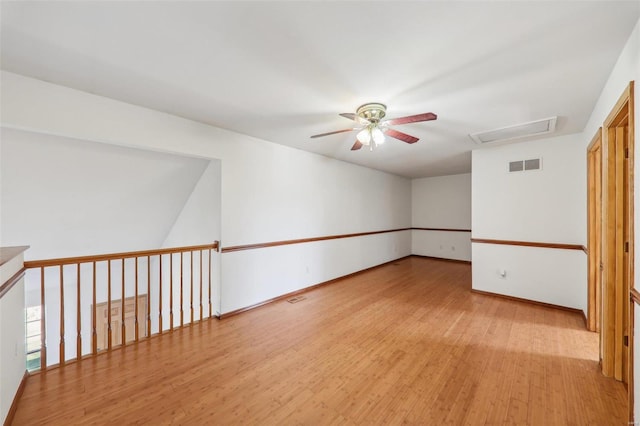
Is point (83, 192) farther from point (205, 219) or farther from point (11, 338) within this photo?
point (11, 338)

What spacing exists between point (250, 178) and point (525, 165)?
12.7 feet

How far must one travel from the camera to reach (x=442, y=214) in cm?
690

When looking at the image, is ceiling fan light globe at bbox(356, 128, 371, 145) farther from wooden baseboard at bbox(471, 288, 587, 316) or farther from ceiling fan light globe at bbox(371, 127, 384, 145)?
wooden baseboard at bbox(471, 288, 587, 316)

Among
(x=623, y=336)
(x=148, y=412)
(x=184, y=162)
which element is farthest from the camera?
(x=184, y=162)

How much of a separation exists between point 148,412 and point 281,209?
8.66 ft

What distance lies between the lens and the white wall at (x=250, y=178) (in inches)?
82.1

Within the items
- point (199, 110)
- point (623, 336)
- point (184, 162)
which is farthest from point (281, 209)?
point (623, 336)

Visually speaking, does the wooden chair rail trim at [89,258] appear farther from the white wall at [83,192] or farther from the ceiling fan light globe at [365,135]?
the ceiling fan light globe at [365,135]

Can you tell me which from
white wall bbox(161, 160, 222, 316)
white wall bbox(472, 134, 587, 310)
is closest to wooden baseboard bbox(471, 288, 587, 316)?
white wall bbox(472, 134, 587, 310)

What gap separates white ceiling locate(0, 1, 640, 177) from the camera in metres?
1.33

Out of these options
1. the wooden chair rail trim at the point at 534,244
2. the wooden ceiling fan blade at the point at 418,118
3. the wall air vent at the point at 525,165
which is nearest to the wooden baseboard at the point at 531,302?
the wooden chair rail trim at the point at 534,244

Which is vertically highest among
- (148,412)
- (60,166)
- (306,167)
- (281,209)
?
(306,167)

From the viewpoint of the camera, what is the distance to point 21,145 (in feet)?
7.61

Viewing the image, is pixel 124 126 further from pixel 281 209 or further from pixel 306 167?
pixel 306 167
